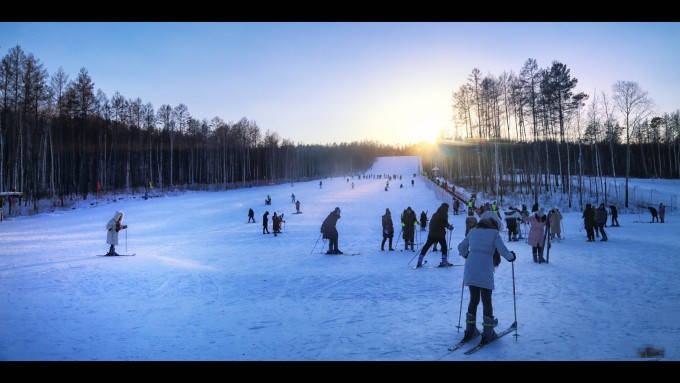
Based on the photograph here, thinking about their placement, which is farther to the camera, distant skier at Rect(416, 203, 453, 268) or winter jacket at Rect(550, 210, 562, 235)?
winter jacket at Rect(550, 210, 562, 235)

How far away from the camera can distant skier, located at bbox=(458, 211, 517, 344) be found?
4.48 meters

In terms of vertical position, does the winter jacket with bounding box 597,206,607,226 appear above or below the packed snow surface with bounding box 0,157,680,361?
above

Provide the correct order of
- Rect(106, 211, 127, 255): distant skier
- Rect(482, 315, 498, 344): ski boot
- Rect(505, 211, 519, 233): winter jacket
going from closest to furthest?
Rect(482, 315, 498, 344): ski boot, Rect(106, 211, 127, 255): distant skier, Rect(505, 211, 519, 233): winter jacket

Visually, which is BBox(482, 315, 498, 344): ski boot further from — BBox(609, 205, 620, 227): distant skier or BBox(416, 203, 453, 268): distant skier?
BBox(609, 205, 620, 227): distant skier

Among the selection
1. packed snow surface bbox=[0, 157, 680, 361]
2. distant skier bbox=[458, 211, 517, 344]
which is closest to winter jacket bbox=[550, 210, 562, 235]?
packed snow surface bbox=[0, 157, 680, 361]

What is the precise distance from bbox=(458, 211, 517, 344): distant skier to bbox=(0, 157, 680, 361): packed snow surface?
0.87ft

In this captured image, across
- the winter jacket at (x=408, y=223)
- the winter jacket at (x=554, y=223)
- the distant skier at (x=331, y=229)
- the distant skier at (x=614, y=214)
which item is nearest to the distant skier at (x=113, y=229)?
the distant skier at (x=331, y=229)

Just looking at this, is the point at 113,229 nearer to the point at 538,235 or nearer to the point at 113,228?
the point at 113,228

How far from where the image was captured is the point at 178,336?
4977 mm

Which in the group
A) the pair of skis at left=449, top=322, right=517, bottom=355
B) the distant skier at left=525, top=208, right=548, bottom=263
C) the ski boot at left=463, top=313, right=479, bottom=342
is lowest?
the pair of skis at left=449, top=322, right=517, bottom=355

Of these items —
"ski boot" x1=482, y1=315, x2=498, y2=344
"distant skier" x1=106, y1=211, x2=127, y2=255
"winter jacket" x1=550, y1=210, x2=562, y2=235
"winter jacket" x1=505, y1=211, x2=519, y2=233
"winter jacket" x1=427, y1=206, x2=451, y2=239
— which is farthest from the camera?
"winter jacket" x1=505, y1=211, x2=519, y2=233

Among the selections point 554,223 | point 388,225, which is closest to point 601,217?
point 554,223
